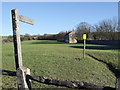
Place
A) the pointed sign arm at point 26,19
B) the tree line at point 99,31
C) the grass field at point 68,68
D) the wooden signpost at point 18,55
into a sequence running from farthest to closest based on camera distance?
1. the tree line at point 99,31
2. the grass field at point 68,68
3. the pointed sign arm at point 26,19
4. the wooden signpost at point 18,55

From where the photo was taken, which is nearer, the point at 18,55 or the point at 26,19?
the point at 18,55

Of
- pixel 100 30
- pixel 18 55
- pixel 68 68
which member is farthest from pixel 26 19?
pixel 100 30

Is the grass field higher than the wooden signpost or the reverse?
the reverse

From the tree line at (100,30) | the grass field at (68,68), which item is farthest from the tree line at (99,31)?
the grass field at (68,68)

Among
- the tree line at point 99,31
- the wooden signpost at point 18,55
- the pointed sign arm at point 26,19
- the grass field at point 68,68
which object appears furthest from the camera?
the tree line at point 99,31

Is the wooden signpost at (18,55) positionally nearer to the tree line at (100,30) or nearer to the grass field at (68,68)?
the grass field at (68,68)

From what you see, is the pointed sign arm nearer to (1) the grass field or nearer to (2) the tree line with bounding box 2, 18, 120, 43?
(1) the grass field

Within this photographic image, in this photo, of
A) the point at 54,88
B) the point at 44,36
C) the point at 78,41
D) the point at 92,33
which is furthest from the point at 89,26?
the point at 54,88

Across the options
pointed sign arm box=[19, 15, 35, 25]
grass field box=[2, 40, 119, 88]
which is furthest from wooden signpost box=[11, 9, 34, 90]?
grass field box=[2, 40, 119, 88]

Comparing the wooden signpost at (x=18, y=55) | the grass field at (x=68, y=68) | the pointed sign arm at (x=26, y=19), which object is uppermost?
the pointed sign arm at (x=26, y=19)

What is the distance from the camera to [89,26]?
4581 cm

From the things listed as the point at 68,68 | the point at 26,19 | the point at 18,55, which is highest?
the point at 26,19

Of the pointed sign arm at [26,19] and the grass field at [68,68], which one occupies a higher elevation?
the pointed sign arm at [26,19]

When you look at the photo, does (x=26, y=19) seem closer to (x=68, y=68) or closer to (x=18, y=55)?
(x=18, y=55)
